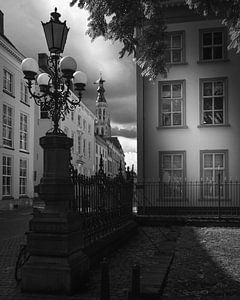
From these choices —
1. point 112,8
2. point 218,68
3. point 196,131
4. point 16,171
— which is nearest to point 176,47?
point 218,68

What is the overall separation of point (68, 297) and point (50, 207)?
1386mm

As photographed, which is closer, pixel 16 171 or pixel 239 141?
pixel 239 141

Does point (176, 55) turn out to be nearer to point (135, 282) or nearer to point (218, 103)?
point (218, 103)

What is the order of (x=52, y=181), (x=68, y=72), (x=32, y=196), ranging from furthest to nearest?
1. (x=32, y=196)
2. (x=68, y=72)
3. (x=52, y=181)

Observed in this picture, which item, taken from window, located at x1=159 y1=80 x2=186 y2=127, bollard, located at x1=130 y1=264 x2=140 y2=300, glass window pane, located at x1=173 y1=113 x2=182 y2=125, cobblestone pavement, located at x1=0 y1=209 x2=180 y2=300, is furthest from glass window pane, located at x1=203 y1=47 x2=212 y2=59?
bollard, located at x1=130 y1=264 x2=140 y2=300

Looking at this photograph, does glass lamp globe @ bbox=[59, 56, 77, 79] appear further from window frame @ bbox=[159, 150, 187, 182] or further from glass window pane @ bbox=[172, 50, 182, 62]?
glass window pane @ bbox=[172, 50, 182, 62]

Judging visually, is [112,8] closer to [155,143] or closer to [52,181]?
[52,181]

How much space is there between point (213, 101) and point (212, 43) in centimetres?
270

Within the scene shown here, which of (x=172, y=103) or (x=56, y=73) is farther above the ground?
(x=172, y=103)

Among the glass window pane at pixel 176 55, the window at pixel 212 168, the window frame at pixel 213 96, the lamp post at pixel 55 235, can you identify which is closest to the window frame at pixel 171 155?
the window at pixel 212 168

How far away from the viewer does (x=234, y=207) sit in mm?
20734

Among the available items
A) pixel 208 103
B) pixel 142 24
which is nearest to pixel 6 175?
pixel 208 103

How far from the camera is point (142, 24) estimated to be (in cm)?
960

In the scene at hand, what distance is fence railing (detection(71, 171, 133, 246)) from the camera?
8.62 m
